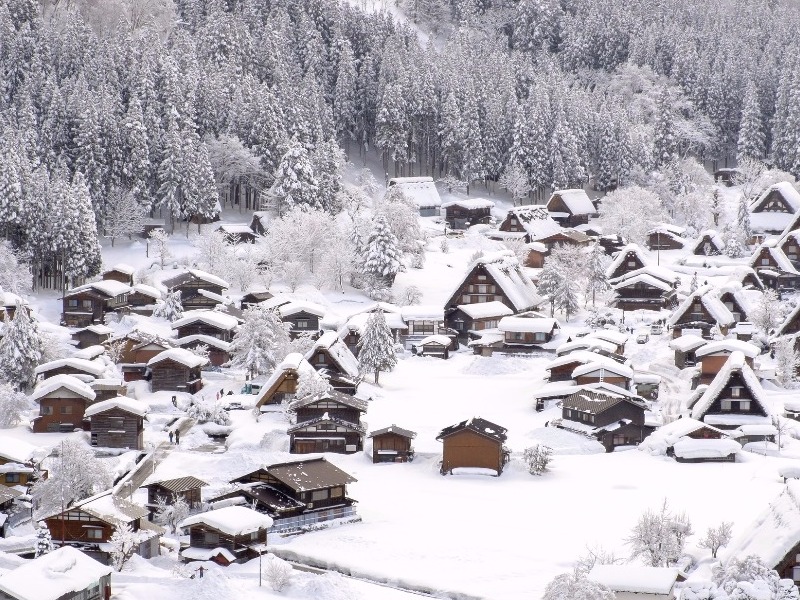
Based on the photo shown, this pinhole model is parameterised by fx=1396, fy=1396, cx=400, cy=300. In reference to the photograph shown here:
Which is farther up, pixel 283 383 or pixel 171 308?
pixel 171 308

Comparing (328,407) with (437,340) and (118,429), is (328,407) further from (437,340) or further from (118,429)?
(437,340)

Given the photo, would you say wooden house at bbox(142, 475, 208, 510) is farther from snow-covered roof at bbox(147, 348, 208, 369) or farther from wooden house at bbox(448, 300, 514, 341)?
wooden house at bbox(448, 300, 514, 341)

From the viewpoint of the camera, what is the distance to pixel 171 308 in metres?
79.4

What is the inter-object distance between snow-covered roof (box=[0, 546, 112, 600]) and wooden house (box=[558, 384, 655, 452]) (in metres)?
25.9

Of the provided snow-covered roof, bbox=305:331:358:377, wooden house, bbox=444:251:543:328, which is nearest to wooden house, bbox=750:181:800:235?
wooden house, bbox=444:251:543:328

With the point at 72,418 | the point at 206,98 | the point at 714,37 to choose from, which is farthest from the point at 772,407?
the point at 714,37

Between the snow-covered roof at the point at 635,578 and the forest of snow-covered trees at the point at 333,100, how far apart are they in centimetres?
4991

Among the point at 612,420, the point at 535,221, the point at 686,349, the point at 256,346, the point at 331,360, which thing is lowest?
the point at 612,420

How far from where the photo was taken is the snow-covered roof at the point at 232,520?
151ft

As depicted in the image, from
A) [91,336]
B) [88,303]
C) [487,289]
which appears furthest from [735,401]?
[88,303]

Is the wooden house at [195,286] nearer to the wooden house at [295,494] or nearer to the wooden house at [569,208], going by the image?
the wooden house at [295,494]

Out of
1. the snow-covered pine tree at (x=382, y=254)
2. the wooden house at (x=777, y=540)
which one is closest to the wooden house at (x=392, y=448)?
the wooden house at (x=777, y=540)

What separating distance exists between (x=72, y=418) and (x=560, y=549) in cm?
2549

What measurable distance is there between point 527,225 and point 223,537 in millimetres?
58516
